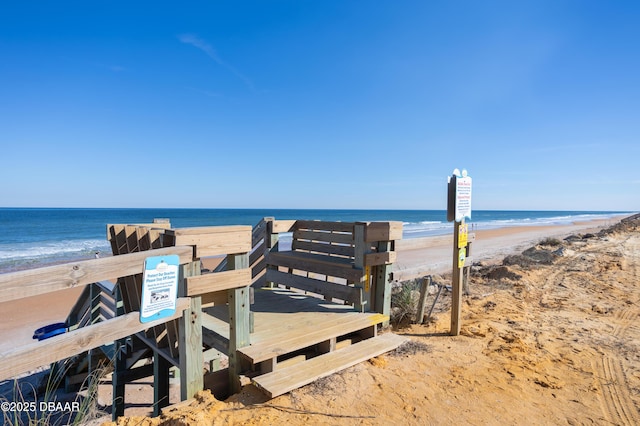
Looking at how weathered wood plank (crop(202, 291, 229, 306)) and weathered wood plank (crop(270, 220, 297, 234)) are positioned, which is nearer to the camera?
weathered wood plank (crop(202, 291, 229, 306))

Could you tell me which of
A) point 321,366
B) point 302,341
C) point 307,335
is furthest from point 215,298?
point 321,366

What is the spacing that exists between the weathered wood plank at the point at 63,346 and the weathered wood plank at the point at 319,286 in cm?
271

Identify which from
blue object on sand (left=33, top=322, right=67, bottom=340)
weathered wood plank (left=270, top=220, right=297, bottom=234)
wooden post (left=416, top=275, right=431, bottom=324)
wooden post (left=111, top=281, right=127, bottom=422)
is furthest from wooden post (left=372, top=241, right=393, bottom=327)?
blue object on sand (left=33, top=322, right=67, bottom=340)

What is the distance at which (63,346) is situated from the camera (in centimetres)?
223

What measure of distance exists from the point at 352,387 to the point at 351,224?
7.52ft

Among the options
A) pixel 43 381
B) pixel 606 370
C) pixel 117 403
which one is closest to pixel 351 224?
pixel 606 370

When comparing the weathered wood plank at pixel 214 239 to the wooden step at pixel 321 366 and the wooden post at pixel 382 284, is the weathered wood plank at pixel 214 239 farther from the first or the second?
the wooden post at pixel 382 284

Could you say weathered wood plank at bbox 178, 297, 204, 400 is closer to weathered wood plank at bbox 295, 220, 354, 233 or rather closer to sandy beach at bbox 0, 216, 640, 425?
sandy beach at bbox 0, 216, 640, 425

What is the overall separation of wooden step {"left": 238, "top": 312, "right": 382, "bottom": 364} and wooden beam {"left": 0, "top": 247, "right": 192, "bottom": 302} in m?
1.42

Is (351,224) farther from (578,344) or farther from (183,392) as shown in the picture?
(578,344)

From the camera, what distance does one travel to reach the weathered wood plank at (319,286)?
4.92 m

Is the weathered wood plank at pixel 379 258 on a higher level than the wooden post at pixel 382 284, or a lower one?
higher

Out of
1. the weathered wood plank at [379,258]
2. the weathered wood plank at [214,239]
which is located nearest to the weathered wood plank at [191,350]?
the weathered wood plank at [214,239]

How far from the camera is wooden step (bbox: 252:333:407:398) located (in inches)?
131
